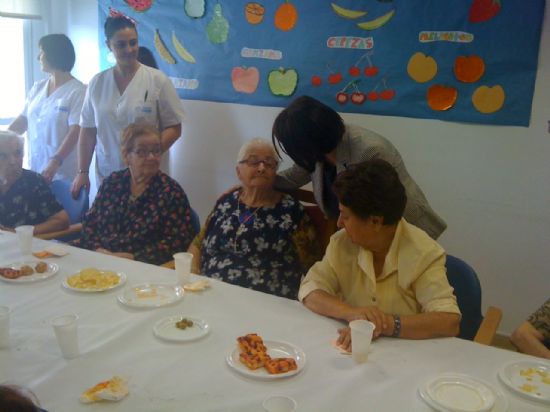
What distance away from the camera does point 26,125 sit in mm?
3848

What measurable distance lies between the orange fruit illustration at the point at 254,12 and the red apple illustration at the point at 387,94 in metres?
0.95

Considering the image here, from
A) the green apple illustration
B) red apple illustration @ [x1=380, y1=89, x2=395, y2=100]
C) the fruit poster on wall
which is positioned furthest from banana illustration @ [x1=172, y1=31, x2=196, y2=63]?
red apple illustration @ [x1=380, y1=89, x2=395, y2=100]

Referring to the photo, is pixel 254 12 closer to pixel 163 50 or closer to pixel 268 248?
pixel 163 50

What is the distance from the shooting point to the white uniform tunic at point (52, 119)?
140 inches

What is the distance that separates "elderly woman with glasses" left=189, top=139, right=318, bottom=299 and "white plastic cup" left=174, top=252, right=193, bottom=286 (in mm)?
397

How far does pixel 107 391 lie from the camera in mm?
1184

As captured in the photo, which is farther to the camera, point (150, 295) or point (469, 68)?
point (469, 68)

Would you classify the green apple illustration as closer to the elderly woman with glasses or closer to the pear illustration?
the pear illustration

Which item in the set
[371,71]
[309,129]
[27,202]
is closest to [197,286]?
[309,129]

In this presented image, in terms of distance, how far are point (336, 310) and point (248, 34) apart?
235 centimetres

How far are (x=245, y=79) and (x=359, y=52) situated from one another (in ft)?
2.70

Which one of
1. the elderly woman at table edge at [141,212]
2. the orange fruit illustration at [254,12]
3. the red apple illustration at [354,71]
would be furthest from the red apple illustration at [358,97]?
the elderly woman at table edge at [141,212]

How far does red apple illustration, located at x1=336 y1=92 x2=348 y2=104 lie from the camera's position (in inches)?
124

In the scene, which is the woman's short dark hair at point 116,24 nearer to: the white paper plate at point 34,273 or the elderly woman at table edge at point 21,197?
the elderly woman at table edge at point 21,197
